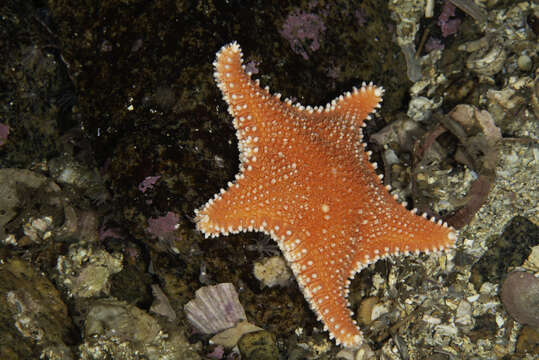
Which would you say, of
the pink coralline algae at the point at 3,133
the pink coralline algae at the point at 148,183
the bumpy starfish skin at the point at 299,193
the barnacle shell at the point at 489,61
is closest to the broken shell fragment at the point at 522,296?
the bumpy starfish skin at the point at 299,193

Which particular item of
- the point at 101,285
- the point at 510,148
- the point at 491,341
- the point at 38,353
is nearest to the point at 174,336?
the point at 101,285

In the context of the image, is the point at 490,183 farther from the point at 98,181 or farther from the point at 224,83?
the point at 98,181

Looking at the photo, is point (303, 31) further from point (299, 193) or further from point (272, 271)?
point (272, 271)

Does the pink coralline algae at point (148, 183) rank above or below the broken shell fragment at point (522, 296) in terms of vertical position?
above

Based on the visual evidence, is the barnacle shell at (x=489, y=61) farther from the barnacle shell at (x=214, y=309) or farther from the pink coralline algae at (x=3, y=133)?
the pink coralline algae at (x=3, y=133)

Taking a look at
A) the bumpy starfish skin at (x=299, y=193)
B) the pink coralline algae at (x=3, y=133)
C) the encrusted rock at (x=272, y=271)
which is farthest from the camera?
the pink coralline algae at (x=3, y=133)

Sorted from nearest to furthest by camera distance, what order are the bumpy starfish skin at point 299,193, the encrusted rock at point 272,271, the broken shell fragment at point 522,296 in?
the bumpy starfish skin at point 299,193
the encrusted rock at point 272,271
the broken shell fragment at point 522,296

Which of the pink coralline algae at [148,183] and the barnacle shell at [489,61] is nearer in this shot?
the pink coralline algae at [148,183]
